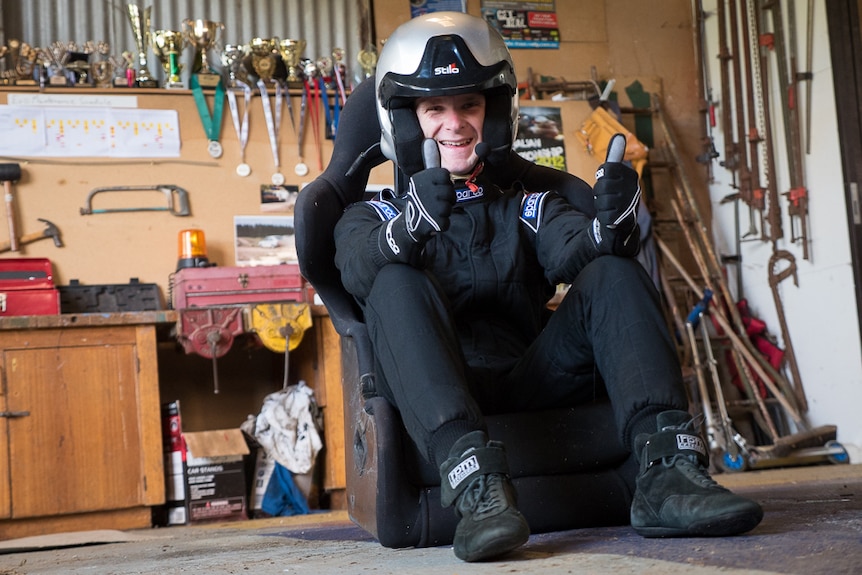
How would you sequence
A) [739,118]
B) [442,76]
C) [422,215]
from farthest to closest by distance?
1. [739,118]
2. [442,76]
3. [422,215]

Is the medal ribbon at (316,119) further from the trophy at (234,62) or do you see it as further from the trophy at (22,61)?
the trophy at (22,61)

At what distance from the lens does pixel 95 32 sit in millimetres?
4941

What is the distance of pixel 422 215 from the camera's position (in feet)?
5.35

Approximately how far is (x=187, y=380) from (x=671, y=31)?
10.7ft

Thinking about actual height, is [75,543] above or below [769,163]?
below

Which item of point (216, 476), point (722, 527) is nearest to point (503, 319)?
point (722, 527)

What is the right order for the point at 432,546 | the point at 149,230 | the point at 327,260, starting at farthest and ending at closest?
the point at 149,230 → the point at 327,260 → the point at 432,546

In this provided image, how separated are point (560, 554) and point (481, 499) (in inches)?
5.3

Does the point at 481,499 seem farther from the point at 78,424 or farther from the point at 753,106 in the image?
the point at 753,106

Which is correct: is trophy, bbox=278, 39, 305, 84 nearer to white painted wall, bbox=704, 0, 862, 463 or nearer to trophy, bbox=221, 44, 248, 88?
trophy, bbox=221, 44, 248, 88

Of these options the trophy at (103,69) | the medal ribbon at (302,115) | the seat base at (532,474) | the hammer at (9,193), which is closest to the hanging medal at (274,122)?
the medal ribbon at (302,115)

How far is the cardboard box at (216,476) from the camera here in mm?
4012

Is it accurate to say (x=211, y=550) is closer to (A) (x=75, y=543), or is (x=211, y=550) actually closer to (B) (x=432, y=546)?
(B) (x=432, y=546)

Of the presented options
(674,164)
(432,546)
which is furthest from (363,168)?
(674,164)
